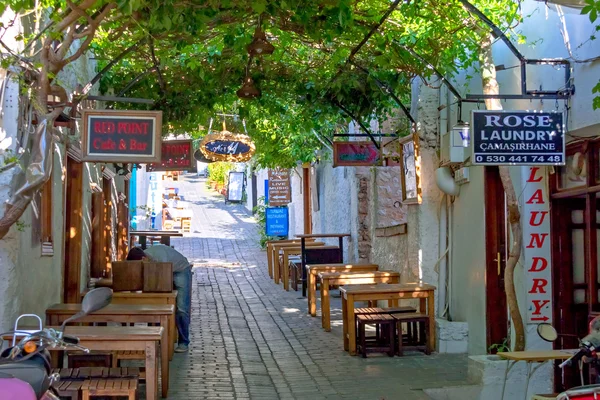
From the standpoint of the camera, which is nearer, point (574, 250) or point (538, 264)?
point (574, 250)

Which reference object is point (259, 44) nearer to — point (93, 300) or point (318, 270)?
point (93, 300)

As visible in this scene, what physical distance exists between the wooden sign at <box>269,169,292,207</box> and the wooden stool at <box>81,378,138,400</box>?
17.3 metres

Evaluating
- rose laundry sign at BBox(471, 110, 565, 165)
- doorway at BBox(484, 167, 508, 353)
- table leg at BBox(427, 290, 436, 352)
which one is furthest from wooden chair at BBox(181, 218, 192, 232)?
rose laundry sign at BBox(471, 110, 565, 165)

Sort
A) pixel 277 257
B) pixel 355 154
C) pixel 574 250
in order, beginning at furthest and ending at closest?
pixel 277 257, pixel 355 154, pixel 574 250

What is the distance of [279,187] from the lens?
23109mm

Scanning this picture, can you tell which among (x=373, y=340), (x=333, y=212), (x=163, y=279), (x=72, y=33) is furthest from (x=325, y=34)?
(x=333, y=212)

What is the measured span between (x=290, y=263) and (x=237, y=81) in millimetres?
6432

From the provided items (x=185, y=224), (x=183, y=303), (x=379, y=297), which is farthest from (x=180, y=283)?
(x=185, y=224)

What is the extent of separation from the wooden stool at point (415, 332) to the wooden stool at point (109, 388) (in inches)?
173

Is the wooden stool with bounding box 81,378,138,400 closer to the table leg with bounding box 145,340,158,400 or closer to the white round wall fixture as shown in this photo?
the table leg with bounding box 145,340,158,400

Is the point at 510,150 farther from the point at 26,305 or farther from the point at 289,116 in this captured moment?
the point at 289,116

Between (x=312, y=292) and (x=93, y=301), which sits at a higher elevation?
(x=93, y=301)

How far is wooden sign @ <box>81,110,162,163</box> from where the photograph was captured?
7.10 metres

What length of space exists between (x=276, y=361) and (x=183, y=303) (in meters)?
1.41
